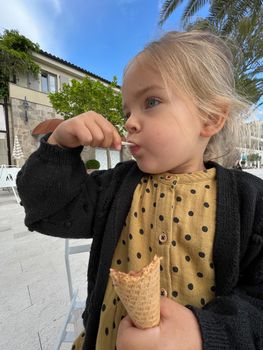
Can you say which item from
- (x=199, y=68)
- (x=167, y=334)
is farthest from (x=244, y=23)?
(x=167, y=334)

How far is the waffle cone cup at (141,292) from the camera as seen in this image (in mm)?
409

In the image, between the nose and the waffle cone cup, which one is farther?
the nose

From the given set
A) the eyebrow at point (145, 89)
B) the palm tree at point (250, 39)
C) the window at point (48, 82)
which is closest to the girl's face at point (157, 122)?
the eyebrow at point (145, 89)

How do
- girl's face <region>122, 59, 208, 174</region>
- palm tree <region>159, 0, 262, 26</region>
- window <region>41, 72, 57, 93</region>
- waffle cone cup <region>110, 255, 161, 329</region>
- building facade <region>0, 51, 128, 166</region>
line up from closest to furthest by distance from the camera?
waffle cone cup <region>110, 255, 161, 329</region>
girl's face <region>122, 59, 208, 174</region>
palm tree <region>159, 0, 262, 26</region>
building facade <region>0, 51, 128, 166</region>
window <region>41, 72, 57, 93</region>

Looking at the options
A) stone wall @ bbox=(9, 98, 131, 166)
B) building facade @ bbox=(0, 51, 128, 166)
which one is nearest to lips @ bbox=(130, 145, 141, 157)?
stone wall @ bbox=(9, 98, 131, 166)

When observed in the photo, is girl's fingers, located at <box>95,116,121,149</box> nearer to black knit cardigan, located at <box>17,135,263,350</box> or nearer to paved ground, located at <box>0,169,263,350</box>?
black knit cardigan, located at <box>17,135,263,350</box>

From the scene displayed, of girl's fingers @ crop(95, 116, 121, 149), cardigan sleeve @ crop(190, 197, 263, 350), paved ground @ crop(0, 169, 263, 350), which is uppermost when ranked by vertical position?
girl's fingers @ crop(95, 116, 121, 149)

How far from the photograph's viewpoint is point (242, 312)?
0.52m

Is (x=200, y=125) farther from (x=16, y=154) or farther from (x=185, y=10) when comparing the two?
(x=16, y=154)

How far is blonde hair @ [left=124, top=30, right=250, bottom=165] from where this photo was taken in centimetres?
71

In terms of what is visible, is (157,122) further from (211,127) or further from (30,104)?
(30,104)

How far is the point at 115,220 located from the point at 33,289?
164cm

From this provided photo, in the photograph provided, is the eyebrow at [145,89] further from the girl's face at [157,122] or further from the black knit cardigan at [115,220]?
the black knit cardigan at [115,220]

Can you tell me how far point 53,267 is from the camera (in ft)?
7.82
